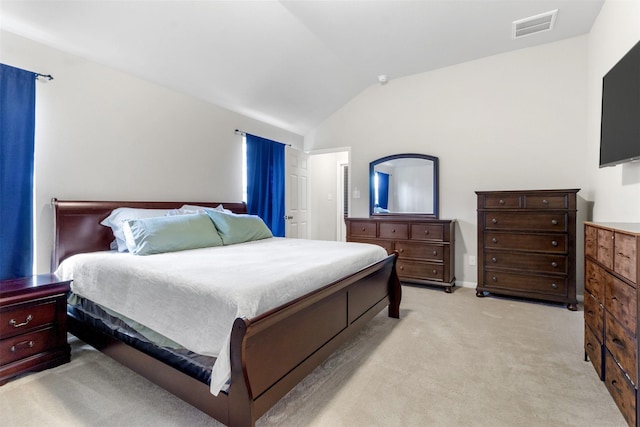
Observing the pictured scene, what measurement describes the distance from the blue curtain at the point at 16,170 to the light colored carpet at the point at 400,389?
805mm

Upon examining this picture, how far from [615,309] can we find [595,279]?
1.36 ft

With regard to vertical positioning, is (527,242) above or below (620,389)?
above

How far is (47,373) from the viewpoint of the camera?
192cm

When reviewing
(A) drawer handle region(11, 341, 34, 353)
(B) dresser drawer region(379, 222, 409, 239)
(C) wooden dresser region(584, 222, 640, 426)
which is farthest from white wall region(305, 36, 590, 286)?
(A) drawer handle region(11, 341, 34, 353)

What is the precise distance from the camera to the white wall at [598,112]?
214cm

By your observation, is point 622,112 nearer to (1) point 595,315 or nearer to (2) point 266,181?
(1) point 595,315

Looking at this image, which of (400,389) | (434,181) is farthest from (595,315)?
(434,181)

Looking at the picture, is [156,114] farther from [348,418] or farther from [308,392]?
[348,418]

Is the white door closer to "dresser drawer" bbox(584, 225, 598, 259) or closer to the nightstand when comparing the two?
the nightstand

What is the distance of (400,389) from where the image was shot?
1728mm

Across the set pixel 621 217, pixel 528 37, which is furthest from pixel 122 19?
pixel 621 217

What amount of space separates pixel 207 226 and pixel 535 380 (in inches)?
105

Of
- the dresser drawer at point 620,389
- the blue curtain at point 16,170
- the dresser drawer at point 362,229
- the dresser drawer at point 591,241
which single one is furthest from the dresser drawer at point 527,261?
the blue curtain at point 16,170

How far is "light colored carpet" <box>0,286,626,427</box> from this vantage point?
4.91 ft
